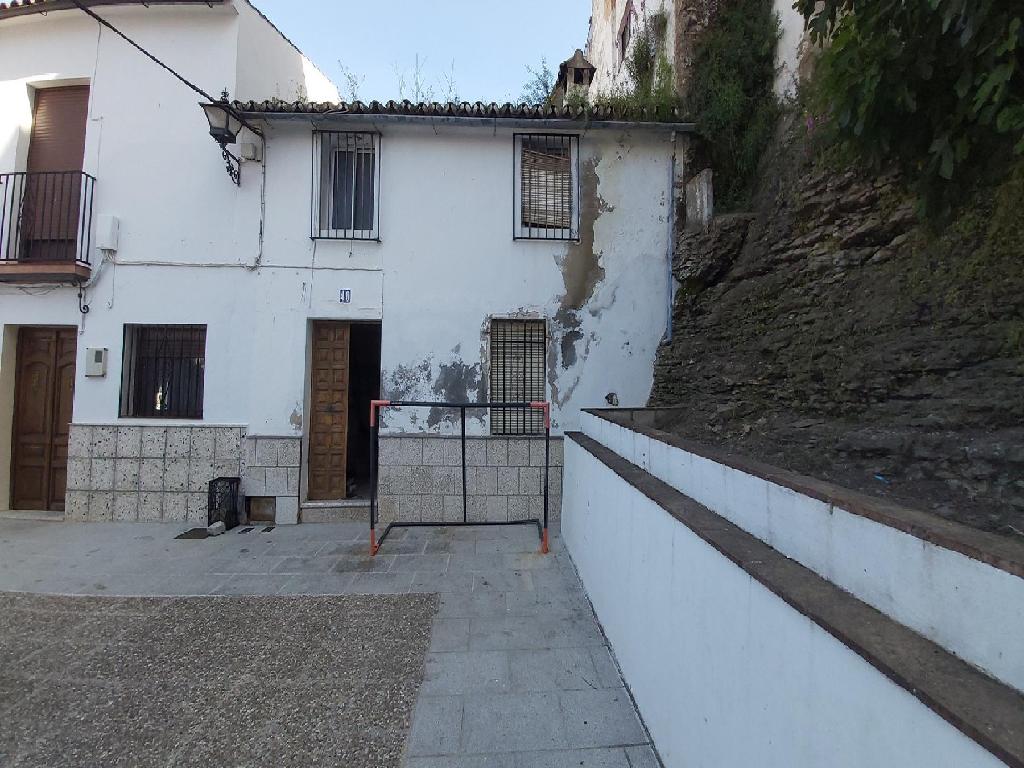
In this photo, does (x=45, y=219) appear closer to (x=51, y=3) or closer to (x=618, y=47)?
(x=51, y=3)

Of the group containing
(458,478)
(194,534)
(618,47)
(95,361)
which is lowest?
(194,534)

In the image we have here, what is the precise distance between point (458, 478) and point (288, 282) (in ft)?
10.7

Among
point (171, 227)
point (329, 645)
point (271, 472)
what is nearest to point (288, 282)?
point (171, 227)

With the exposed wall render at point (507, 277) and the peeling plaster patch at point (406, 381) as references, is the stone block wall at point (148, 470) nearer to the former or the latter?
the peeling plaster patch at point (406, 381)

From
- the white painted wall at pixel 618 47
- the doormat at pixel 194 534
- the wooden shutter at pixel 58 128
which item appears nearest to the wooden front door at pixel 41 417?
the doormat at pixel 194 534

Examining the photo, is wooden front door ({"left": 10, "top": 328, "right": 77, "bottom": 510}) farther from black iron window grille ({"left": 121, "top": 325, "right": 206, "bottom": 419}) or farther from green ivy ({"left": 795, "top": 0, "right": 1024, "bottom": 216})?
green ivy ({"left": 795, "top": 0, "right": 1024, "bottom": 216})

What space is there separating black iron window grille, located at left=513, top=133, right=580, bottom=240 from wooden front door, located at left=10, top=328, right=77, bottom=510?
6.13 metres

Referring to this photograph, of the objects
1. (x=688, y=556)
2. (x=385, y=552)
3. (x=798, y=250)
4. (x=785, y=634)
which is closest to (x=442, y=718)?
(x=688, y=556)

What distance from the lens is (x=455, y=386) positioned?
19.7 ft

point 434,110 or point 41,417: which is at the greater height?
point 434,110

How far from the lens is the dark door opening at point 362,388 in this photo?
749 centimetres

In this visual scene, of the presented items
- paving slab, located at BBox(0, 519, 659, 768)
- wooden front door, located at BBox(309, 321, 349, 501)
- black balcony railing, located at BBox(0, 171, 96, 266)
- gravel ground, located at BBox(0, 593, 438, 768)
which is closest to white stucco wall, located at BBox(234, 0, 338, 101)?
black balcony railing, located at BBox(0, 171, 96, 266)

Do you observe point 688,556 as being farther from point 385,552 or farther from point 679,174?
point 679,174

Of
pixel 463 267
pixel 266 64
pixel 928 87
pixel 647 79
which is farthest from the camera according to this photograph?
pixel 647 79
